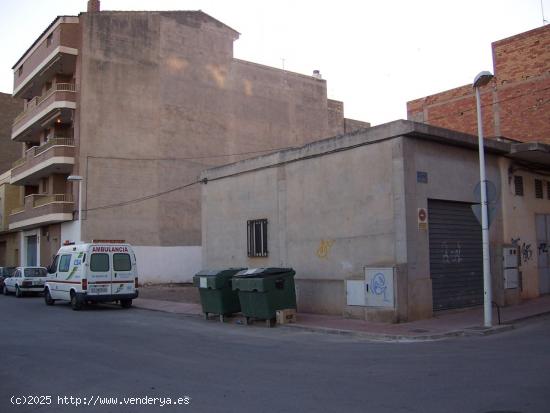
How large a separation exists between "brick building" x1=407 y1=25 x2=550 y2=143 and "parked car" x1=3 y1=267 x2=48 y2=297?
921 inches

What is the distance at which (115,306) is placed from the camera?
867 inches

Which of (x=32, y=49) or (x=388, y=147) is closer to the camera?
(x=388, y=147)

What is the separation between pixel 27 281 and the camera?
27.7m

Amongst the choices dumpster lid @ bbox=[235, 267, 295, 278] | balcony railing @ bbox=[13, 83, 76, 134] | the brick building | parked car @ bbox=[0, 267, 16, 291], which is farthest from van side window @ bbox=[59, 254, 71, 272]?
the brick building

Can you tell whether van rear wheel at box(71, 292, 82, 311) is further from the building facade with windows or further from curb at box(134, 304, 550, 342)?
curb at box(134, 304, 550, 342)

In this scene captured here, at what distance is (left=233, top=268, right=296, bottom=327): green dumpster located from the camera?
1438 cm

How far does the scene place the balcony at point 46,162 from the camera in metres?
32.9

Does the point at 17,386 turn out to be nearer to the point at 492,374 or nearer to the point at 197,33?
the point at 492,374

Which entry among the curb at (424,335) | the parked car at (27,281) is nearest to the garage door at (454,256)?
the curb at (424,335)

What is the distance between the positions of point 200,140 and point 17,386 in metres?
29.8

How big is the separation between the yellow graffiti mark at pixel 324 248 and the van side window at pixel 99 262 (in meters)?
8.01

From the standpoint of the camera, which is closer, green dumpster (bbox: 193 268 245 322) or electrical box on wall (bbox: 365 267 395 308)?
electrical box on wall (bbox: 365 267 395 308)

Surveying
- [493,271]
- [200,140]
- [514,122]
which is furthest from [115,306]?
[514,122]

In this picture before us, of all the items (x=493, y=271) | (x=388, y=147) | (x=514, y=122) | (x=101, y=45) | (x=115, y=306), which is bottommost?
(x=115, y=306)
